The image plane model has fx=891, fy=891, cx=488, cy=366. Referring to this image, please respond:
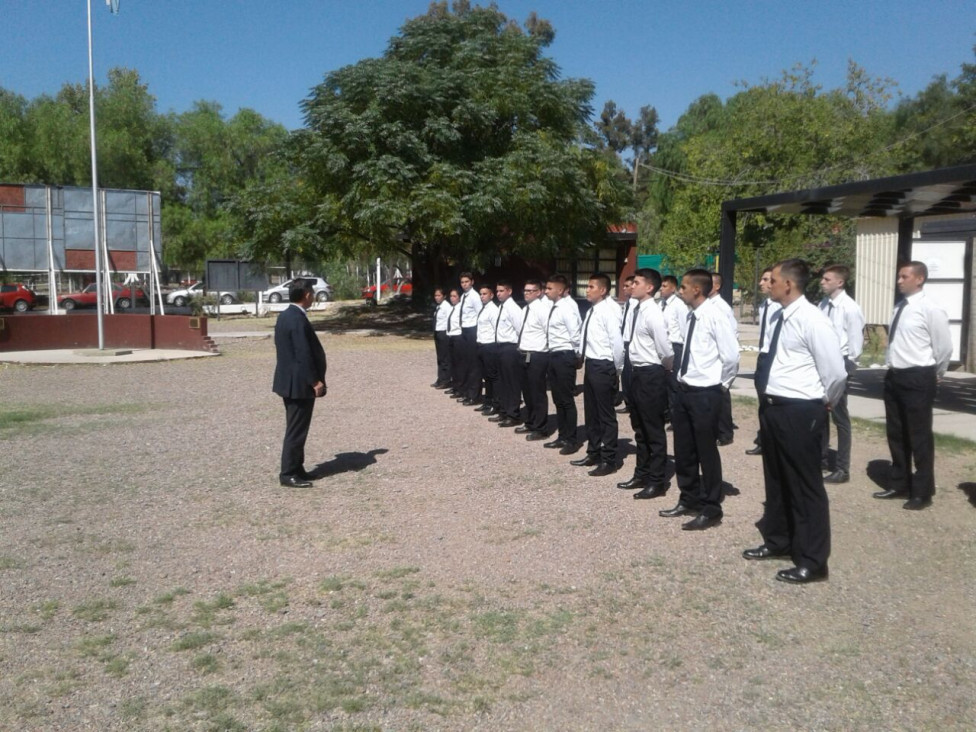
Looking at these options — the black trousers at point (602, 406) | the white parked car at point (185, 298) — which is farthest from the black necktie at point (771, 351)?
the white parked car at point (185, 298)

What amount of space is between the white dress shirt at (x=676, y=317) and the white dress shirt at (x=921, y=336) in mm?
2887

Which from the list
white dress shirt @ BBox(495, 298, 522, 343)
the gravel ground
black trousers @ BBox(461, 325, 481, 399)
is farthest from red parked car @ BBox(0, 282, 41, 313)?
white dress shirt @ BBox(495, 298, 522, 343)

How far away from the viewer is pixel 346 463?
8.99 meters

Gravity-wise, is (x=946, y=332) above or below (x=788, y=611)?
above

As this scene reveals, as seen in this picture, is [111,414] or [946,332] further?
[111,414]

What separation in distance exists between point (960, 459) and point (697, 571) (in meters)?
4.78

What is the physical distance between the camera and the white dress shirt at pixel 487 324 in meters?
12.0

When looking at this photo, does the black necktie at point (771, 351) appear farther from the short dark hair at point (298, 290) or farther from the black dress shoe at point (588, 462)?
the short dark hair at point (298, 290)

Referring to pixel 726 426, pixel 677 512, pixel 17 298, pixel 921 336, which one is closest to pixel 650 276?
pixel 677 512

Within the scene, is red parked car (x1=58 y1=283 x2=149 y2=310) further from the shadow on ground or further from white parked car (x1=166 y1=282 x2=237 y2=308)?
the shadow on ground

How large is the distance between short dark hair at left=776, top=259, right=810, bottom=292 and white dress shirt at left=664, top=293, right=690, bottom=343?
13.9ft

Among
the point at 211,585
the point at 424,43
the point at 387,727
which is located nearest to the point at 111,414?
the point at 211,585

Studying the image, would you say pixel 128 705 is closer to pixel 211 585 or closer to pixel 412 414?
pixel 211 585

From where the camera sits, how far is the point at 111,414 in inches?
475
